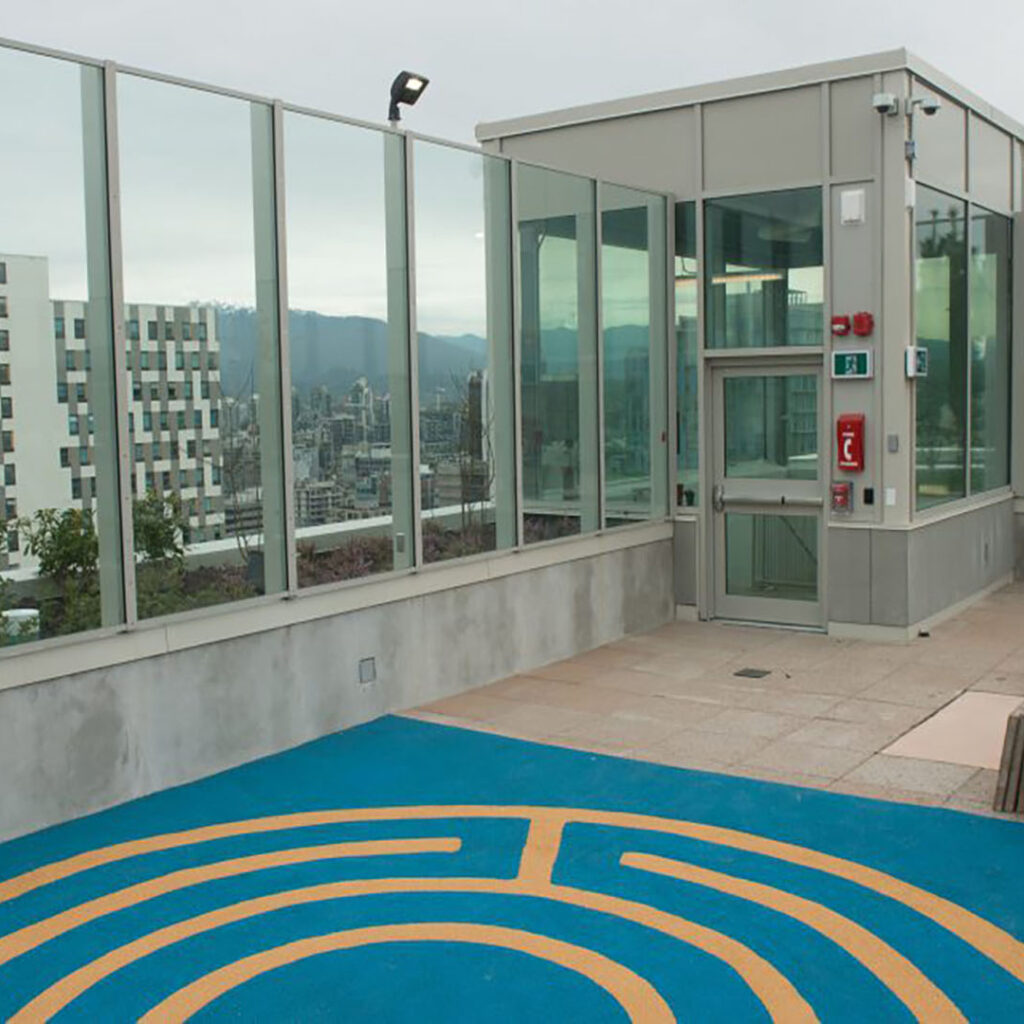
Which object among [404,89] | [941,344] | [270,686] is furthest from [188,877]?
[941,344]

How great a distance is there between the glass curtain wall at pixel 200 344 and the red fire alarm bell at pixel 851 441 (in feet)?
15.6

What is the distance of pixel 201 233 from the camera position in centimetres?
730

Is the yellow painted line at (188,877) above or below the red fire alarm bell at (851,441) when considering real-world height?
below

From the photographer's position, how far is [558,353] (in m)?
10.3

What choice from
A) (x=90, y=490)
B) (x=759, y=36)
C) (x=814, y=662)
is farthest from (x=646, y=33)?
(x=90, y=490)

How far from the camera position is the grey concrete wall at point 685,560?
1147 centimetres

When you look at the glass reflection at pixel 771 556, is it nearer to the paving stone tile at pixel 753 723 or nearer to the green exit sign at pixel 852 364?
the green exit sign at pixel 852 364

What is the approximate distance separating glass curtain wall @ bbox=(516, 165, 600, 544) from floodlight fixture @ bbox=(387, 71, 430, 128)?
1.21 meters

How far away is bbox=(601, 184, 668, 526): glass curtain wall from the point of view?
10.8m

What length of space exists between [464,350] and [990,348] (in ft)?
19.6

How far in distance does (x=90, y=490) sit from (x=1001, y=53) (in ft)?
52.4

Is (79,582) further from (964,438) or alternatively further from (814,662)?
(964,438)

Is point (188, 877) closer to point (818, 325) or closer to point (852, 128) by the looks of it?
point (818, 325)

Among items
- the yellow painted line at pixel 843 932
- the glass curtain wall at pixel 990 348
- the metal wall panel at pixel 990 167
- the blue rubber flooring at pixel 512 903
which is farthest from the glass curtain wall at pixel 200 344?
the glass curtain wall at pixel 990 348
